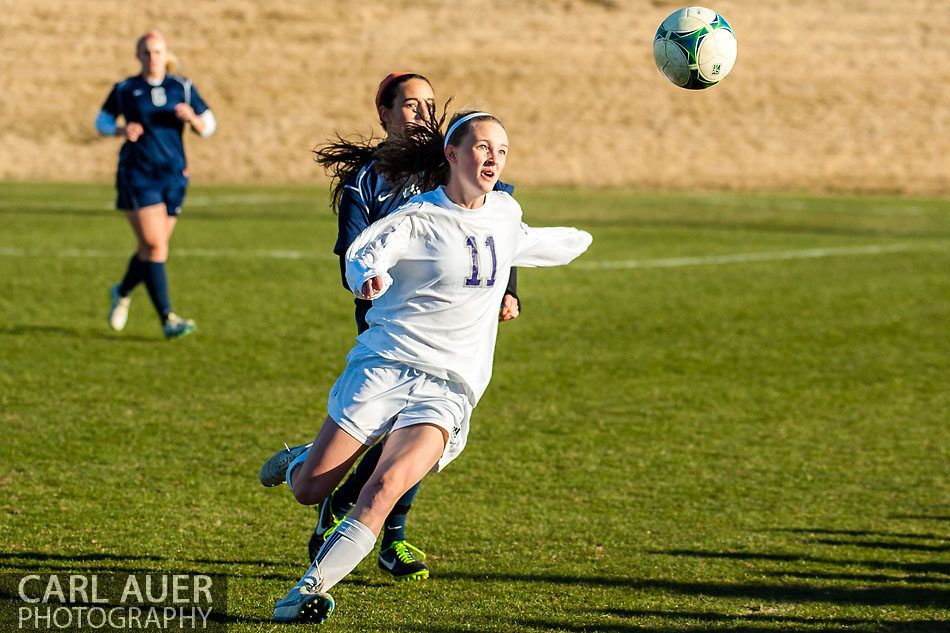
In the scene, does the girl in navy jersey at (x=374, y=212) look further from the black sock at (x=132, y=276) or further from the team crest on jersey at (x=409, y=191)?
the black sock at (x=132, y=276)

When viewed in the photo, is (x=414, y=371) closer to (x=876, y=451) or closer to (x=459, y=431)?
(x=459, y=431)

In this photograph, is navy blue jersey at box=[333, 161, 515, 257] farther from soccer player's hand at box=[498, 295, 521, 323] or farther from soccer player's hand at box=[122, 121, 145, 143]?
soccer player's hand at box=[122, 121, 145, 143]

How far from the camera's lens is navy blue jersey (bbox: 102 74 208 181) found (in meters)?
10.2

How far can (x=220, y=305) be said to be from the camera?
468 inches

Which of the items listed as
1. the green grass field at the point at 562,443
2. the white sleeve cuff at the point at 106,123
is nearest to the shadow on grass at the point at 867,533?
the green grass field at the point at 562,443

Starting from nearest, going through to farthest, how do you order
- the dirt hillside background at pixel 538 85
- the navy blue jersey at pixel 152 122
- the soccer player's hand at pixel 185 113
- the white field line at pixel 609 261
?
the soccer player's hand at pixel 185 113, the navy blue jersey at pixel 152 122, the white field line at pixel 609 261, the dirt hillside background at pixel 538 85

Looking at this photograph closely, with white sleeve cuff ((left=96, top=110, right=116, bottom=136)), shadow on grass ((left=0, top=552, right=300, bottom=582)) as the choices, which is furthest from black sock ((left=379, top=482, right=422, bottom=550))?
white sleeve cuff ((left=96, top=110, right=116, bottom=136))

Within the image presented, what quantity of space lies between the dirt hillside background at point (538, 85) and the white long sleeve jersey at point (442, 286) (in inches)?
961

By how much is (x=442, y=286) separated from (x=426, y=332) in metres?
0.19

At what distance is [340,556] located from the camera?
14.3 ft

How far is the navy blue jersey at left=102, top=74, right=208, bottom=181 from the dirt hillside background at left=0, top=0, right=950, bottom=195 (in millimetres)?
18707

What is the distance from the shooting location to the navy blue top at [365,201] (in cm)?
500

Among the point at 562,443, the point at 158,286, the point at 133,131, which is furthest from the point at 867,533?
the point at 133,131

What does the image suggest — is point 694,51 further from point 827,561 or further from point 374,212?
point 827,561
